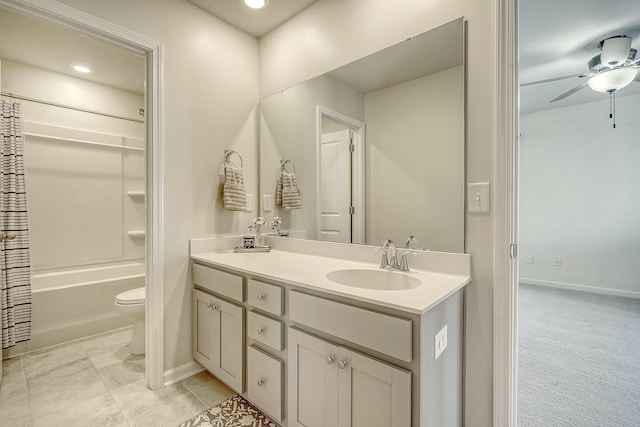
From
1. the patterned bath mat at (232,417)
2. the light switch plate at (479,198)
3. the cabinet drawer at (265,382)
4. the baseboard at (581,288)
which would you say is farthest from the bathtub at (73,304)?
the baseboard at (581,288)

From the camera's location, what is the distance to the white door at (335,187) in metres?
1.87

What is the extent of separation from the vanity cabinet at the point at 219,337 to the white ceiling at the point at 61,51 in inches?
65.6

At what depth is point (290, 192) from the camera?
88.6 inches

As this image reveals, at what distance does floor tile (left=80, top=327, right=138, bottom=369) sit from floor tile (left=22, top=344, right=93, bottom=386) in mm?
49

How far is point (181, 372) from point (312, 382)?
3.91ft

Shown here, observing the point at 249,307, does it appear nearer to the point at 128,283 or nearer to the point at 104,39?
the point at 104,39

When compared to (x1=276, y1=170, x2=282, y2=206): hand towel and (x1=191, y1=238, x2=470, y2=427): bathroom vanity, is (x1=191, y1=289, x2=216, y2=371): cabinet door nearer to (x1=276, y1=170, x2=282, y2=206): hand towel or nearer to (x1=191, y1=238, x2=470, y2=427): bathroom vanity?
(x1=191, y1=238, x2=470, y2=427): bathroom vanity

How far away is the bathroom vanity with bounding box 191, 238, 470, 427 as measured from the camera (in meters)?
1.01

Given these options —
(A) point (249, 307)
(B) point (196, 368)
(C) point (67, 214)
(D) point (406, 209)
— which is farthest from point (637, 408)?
(C) point (67, 214)

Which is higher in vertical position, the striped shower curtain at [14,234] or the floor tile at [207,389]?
the striped shower curtain at [14,234]

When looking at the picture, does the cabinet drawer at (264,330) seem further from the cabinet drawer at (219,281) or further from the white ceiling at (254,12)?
the white ceiling at (254,12)

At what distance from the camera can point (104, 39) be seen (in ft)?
5.62

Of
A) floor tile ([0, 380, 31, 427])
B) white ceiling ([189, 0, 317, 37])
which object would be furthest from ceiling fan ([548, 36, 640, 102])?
floor tile ([0, 380, 31, 427])

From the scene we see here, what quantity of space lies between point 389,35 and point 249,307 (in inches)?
66.7
